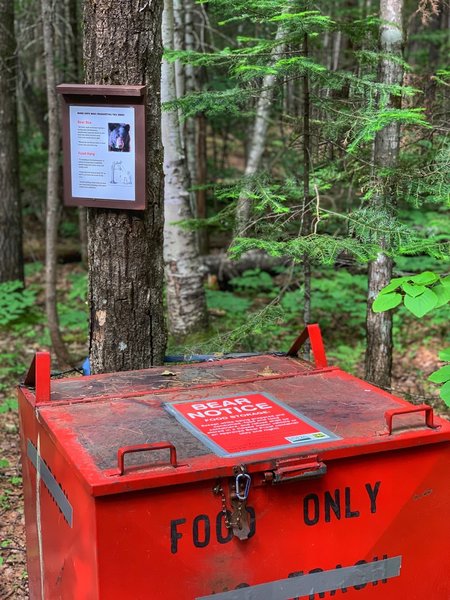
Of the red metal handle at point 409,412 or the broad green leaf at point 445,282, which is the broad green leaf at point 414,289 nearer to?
the broad green leaf at point 445,282

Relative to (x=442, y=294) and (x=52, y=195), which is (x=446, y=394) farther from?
(x=52, y=195)

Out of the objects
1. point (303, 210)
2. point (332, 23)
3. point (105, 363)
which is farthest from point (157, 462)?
point (332, 23)

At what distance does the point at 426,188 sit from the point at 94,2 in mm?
2463

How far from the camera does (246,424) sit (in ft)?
8.95

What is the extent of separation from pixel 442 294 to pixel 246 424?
122 cm

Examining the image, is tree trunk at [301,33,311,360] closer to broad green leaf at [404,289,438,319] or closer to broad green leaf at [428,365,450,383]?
broad green leaf at [428,365,450,383]

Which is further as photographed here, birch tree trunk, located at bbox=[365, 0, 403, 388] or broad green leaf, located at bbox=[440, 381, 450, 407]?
birch tree trunk, located at bbox=[365, 0, 403, 388]

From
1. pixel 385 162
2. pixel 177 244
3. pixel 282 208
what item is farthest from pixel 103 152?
pixel 177 244

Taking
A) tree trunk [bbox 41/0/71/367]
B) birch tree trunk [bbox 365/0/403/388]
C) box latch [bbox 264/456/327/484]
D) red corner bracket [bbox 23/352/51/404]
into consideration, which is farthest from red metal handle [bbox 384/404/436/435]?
tree trunk [bbox 41/0/71/367]

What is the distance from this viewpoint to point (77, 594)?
240cm

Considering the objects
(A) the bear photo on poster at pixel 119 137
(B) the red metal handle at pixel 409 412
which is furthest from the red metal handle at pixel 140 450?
(A) the bear photo on poster at pixel 119 137

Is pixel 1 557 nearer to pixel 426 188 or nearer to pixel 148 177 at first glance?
pixel 148 177

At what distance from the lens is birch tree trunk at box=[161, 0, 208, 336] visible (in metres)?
7.38

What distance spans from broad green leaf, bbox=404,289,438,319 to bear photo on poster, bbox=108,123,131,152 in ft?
5.53
